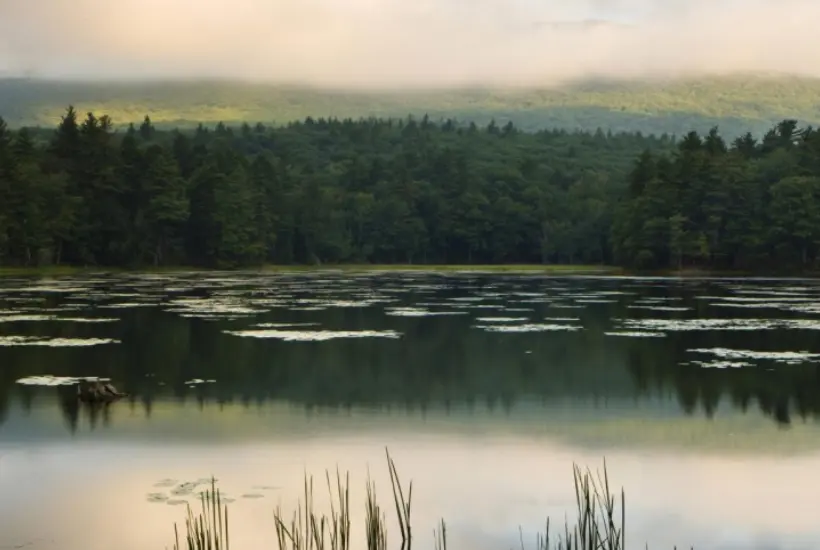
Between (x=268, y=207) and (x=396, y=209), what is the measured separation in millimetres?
17407

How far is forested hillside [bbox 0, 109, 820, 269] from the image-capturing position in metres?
100

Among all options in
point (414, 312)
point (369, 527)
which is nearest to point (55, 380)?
point (369, 527)

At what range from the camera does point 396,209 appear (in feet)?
448

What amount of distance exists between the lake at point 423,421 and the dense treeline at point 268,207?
197ft

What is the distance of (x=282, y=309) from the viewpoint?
52.5 meters

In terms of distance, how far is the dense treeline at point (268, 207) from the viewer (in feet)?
342

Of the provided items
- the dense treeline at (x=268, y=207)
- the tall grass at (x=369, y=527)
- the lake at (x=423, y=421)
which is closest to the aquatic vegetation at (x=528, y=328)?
the lake at (x=423, y=421)

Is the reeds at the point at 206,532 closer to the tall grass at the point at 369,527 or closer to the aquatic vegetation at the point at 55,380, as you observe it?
the tall grass at the point at 369,527

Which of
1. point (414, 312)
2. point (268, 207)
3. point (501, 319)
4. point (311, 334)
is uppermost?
point (268, 207)

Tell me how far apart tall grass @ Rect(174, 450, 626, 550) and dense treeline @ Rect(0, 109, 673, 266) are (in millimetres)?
82506

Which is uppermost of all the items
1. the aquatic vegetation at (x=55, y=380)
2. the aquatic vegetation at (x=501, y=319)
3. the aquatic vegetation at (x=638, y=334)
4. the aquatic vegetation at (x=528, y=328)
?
the aquatic vegetation at (x=55, y=380)

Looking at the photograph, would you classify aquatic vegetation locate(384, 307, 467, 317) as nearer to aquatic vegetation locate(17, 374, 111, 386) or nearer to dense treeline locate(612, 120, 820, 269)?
aquatic vegetation locate(17, 374, 111, 386)

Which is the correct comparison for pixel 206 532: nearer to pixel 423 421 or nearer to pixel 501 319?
pixel 423 421

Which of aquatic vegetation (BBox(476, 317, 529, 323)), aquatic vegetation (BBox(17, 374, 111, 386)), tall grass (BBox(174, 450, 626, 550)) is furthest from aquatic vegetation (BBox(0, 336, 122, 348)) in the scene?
tall grass (BBox(174, 450, 626, 550))
